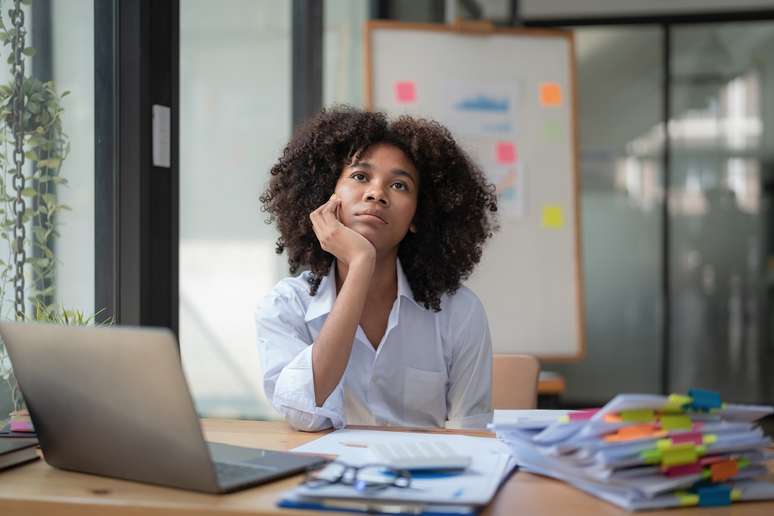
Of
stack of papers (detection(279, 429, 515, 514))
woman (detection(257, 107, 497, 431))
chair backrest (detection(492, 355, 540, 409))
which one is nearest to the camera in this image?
stack of papers (detection(279, 429, 515, 514))

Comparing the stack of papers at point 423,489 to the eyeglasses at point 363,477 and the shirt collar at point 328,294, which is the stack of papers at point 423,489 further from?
the shirt collar at point 328,294

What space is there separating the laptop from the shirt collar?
0.61 meters

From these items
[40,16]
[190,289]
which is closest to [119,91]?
[40,16]

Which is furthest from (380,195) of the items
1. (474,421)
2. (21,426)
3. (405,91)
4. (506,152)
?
(506,152)

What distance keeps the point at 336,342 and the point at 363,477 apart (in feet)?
1.87

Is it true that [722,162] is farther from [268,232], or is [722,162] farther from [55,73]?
[55,73]

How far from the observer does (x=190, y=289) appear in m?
3.33

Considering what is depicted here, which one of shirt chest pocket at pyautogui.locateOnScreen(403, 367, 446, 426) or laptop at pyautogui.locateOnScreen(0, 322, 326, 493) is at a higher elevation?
laptop at pyautogui.locateOnScreen(0, 322, 326, 493)

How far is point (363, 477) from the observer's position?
1.06 meters

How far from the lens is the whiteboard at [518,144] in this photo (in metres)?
3.71

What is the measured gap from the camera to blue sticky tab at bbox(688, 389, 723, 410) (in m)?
1.12

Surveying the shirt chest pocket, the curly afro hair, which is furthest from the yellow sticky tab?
the curly afro hair

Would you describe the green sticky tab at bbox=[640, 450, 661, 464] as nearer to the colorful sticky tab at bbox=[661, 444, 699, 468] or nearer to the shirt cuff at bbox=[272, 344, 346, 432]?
the colorful sticky tab at bbox=[661, 444, 699, 468]

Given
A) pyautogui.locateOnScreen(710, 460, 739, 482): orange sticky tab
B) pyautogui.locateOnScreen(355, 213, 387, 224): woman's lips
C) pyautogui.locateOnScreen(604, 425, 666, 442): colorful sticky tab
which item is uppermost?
pyautogui.locateOnScreen(355, 213, 387, 224): woman's lips
